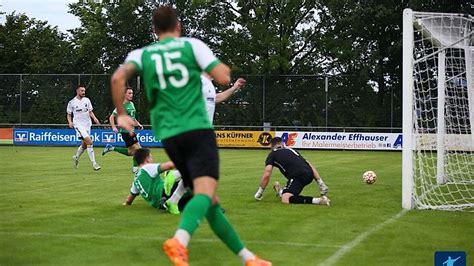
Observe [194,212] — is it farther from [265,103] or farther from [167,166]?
[265,103]

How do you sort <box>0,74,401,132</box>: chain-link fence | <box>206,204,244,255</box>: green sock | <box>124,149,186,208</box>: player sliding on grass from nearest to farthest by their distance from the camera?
<box>206,204,244,255</box>: green sock < <box>124,149,186,208</box>: player sliding on grass < <box>0,74,401,132</box>: chain-link fence

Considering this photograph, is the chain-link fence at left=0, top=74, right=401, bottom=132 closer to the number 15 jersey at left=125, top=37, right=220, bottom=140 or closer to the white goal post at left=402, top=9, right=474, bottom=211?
the white goal post at left=402, top=9, right=474, bottom=211

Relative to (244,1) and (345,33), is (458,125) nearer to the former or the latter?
(345,33)

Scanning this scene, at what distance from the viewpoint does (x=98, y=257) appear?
22.9 feet

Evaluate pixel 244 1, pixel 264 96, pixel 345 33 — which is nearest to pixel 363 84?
pixel 264 96

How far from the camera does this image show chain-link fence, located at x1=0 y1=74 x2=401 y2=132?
38.6 m

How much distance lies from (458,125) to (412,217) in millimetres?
8734

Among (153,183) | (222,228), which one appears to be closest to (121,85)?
(222,228)

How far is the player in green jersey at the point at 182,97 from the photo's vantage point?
5.64 m

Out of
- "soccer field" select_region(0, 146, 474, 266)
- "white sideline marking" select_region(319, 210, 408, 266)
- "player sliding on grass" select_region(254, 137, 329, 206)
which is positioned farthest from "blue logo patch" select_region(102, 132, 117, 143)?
"white sideline marking" select_region(319, 210, 408, 266)

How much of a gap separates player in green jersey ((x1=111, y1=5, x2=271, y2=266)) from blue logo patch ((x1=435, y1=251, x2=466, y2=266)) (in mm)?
1717

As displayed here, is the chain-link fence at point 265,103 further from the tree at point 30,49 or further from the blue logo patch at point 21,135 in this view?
the tree at point 30,49

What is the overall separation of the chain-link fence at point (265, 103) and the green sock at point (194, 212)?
3284 cm

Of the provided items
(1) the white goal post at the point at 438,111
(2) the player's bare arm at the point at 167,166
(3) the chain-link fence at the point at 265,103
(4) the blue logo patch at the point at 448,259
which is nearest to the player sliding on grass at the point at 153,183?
(2) the player's bare arm at the point at 167,166
